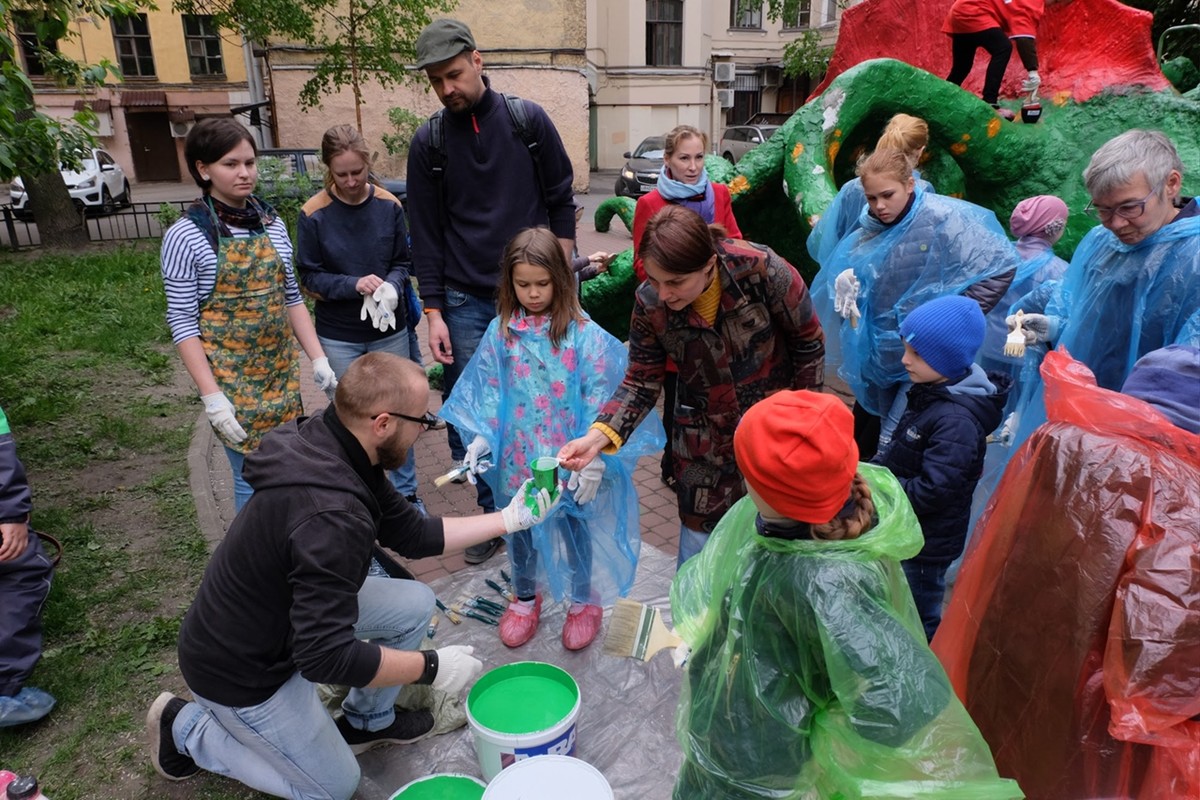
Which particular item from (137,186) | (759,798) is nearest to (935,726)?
(759,798)

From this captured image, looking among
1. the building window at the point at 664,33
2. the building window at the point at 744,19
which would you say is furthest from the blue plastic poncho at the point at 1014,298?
the building window at the point at 744,19

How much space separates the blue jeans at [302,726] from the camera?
2.03 meters

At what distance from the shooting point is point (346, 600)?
1.85 m

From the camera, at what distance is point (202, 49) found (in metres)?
22.8

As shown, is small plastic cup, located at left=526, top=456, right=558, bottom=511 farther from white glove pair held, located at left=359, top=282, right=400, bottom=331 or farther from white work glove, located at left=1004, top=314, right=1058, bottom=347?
white work glove, located at left=1004, top=314, right=1058, bottom=347

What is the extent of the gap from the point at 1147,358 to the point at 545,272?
172cm

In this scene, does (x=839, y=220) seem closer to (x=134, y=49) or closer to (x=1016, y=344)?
(x=1016, y=344)

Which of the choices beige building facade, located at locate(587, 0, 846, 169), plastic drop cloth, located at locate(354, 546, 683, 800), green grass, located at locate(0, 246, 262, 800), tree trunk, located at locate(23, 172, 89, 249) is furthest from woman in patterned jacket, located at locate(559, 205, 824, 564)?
beige building facade, located at locate(587, 0, 846, 169)

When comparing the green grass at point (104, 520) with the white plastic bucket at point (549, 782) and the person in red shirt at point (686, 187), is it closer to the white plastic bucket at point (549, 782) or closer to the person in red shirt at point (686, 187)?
the white plastic bucket at point (549, 782)

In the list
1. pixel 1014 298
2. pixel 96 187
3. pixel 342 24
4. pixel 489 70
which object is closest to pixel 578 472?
pixel 1014 298

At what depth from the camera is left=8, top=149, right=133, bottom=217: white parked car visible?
13719 millimetres

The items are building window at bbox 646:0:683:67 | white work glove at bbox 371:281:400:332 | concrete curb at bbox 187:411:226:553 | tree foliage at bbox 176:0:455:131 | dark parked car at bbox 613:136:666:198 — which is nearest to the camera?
white work glove at bbox 371:281:400:332

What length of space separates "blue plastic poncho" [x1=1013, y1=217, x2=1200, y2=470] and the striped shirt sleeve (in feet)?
10.3

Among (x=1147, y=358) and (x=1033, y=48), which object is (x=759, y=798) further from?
(x=1033, y=48)
